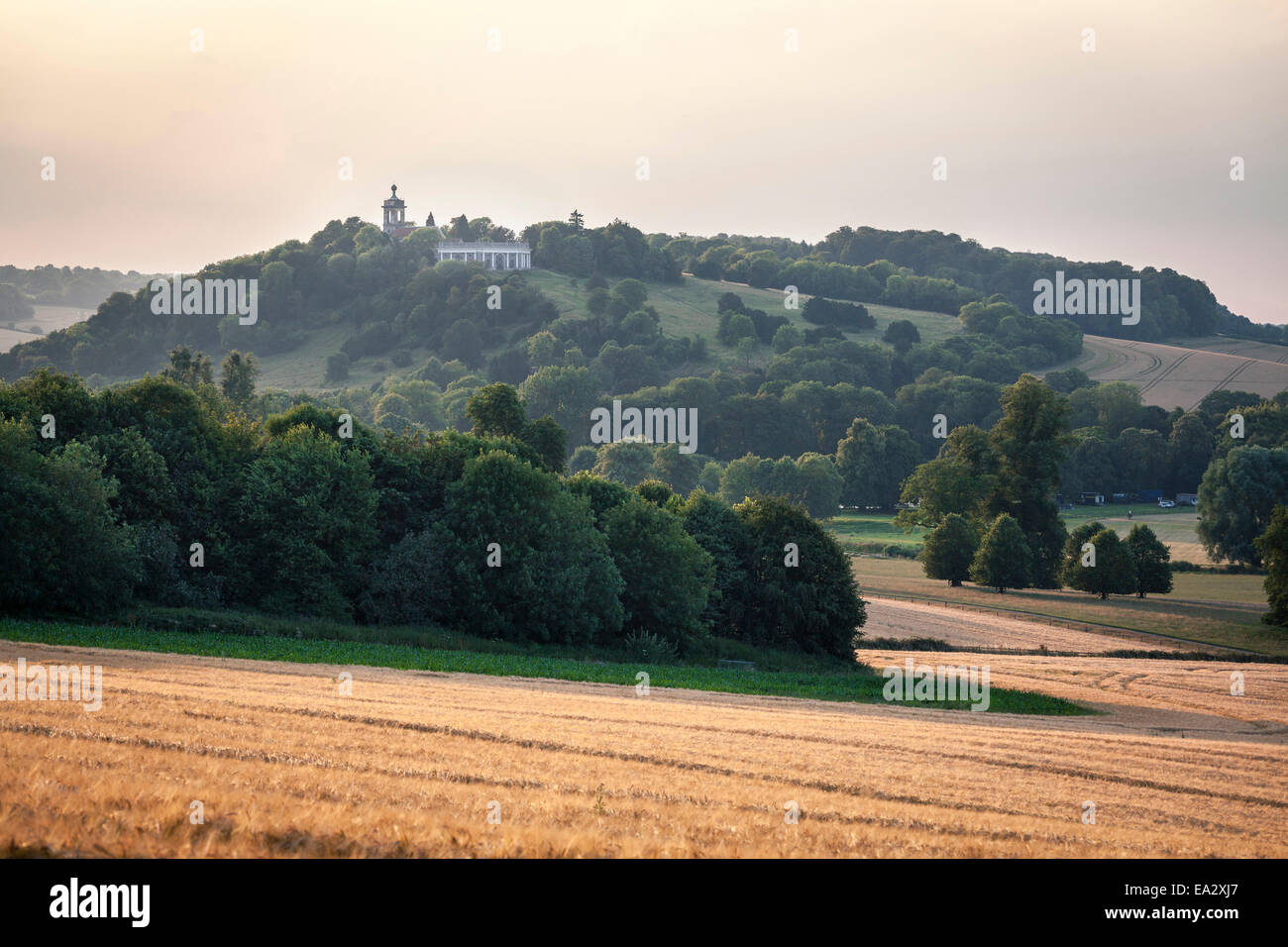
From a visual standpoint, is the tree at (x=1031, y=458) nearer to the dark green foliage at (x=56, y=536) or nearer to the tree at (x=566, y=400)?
the dark green foliage at (x=56, y=536)

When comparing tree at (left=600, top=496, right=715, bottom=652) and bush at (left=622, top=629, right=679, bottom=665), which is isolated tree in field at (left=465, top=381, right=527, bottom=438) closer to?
tree at (left=600, top=496, right=715, bottom=652)

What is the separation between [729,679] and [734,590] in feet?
64.0

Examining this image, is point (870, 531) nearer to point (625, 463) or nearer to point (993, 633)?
point (625, 463)

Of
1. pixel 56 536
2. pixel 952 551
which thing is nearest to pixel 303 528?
pixel 56 536

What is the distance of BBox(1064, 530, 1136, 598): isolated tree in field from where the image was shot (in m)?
92.8

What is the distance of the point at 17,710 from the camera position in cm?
1802

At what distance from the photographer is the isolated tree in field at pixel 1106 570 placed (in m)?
92.8

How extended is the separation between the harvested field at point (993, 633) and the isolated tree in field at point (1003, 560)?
633 inches

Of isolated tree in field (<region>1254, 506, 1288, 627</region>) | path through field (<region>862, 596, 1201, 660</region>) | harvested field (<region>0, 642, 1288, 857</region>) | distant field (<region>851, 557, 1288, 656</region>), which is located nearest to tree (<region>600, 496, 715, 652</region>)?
path through field (<region>862, 596, 1201, 660</region>)

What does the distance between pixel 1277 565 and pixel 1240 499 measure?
3853 cm

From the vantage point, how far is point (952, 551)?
335 feet

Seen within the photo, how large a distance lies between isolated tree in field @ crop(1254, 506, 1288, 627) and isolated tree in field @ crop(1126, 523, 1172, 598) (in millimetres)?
9998
